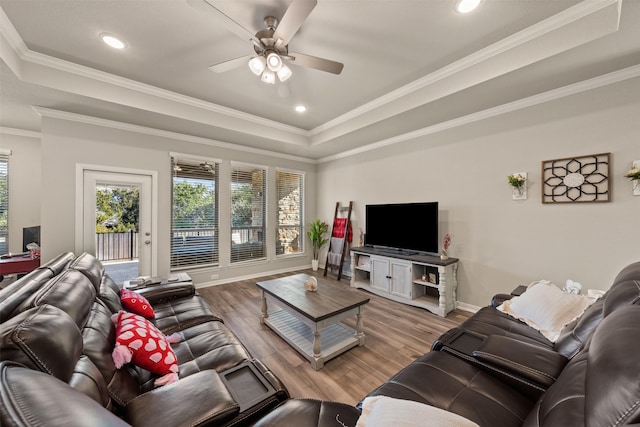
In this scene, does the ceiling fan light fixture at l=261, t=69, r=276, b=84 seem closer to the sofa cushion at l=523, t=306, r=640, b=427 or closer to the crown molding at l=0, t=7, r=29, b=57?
the crown molding at l=0, t=7, r=29, b=57

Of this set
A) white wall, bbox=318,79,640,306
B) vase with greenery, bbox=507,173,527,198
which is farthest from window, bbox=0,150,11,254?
vase with greenery, bbox=507,173,527,198

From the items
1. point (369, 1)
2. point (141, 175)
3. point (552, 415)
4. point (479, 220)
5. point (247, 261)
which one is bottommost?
point (247, 261)

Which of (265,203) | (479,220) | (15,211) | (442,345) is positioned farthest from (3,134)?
(479,220)

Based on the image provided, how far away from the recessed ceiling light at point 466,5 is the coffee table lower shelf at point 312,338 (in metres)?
2.93

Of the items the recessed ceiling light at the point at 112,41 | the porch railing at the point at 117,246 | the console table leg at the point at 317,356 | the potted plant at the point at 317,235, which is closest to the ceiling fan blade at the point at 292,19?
the recessed ceiling light at the point at 112,41

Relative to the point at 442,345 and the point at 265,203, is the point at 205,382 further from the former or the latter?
the point at 265,203

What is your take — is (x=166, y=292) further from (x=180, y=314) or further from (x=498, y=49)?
(x=498, y=49)

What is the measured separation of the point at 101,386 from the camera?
994 mm

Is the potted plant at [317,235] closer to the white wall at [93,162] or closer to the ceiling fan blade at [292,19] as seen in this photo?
the white wall at [93,162]

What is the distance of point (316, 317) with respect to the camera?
212 cm

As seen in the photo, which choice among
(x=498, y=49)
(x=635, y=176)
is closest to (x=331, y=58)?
(x=498, y=49)

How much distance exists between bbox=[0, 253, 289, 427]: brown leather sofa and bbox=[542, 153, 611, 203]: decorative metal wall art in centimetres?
338

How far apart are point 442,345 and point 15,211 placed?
6316 millimetres

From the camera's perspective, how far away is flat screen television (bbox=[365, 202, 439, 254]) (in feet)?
11.6
